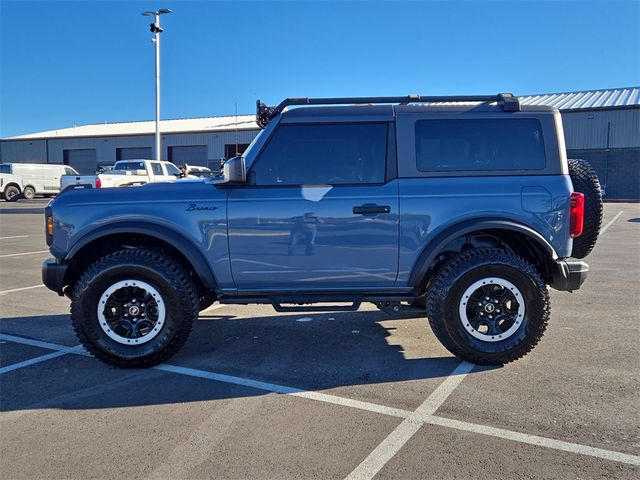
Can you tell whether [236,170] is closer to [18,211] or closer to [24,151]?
[18,211]

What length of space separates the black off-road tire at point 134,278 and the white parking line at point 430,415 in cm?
21

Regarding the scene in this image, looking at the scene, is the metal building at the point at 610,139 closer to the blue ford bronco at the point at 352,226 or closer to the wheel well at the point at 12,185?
the blue ford bronco at the point at 352,226

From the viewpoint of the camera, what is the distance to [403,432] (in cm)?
316

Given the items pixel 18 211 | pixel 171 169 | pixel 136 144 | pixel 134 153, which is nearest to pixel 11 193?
pixel 18 211

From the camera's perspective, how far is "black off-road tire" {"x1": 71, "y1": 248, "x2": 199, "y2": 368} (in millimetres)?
4238

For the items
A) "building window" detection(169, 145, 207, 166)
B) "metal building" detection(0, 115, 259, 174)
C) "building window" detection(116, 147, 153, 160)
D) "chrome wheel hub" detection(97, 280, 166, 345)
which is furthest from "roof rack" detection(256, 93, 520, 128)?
"building window" detection(116, 147, 153, 160)

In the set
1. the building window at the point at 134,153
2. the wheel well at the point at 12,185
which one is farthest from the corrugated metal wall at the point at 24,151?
the wheel well at the point at 12,185

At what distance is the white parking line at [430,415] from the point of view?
2.93 meters

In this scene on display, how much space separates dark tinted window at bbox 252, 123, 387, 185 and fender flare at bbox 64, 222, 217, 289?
31.5 inches

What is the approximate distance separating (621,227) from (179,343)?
621 inches

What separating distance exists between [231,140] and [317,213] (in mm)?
35625

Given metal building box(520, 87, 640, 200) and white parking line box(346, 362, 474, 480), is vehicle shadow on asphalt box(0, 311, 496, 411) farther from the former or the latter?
metal building box(520, 87, 640, 200)

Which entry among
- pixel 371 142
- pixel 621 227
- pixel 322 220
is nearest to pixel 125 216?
pixel 322 220

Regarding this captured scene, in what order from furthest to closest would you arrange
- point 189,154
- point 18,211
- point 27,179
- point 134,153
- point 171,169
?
point 134,153
point 189,154
point 27,179
point 171,169
point 18,211
